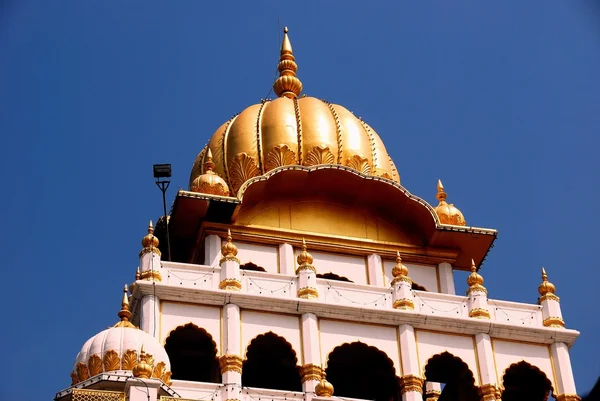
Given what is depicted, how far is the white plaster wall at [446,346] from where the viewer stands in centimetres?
3997

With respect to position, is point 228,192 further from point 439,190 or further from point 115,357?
point 115,357

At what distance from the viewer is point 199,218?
42875 millimetres

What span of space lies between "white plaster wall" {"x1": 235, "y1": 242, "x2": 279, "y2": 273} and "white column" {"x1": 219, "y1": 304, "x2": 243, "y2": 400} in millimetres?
3641

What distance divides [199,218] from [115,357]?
27.7 feet

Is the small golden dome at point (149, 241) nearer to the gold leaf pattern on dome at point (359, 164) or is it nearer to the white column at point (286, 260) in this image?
the white column at point (286, 260)

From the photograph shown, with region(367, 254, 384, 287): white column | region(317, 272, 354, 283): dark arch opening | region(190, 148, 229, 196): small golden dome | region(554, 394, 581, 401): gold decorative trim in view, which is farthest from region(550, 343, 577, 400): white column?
region(190, 148, 229, 196): small golden dome

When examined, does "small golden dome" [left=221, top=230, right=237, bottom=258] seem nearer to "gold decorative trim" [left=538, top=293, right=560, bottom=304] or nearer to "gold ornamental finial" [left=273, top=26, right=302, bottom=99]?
"gold decorative trim" [left=538, top=293, right=560, bottom=304]

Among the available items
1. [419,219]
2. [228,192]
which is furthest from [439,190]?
[228,192]

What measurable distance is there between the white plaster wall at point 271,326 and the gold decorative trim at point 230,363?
544 mm

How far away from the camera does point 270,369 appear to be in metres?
41.0

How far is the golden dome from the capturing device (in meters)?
44.7

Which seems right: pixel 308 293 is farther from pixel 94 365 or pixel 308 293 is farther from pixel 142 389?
pixel 142 389

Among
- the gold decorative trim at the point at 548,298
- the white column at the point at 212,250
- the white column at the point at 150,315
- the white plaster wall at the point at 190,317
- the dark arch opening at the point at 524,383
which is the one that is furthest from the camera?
the white column at the point at 212,250

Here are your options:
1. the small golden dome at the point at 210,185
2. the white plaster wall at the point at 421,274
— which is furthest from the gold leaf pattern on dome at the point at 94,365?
the white plaster wall at the point at 421,274
